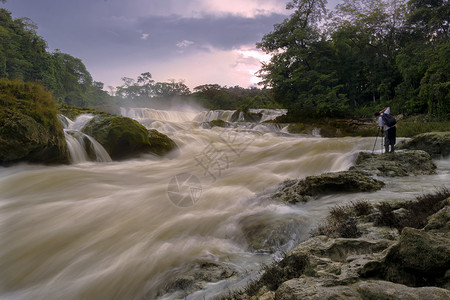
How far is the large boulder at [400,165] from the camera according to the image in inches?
246

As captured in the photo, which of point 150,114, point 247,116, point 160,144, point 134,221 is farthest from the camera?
point 150,114

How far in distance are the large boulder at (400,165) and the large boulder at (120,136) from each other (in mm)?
8889

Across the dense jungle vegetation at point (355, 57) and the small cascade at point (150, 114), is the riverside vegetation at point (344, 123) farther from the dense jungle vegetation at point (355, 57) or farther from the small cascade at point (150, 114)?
the small cascade at point (150, 114)

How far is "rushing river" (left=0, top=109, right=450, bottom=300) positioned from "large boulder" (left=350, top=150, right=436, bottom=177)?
1.11ft

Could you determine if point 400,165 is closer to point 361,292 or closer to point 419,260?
point 419,260

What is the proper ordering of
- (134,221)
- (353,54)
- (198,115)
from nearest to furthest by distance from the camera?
(134,221) → (353,54) → (198,115)

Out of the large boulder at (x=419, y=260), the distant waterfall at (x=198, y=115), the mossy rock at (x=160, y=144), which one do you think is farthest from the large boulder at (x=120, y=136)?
the distant waterfall at (x=198, y=115)

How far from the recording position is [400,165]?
655 centimetres

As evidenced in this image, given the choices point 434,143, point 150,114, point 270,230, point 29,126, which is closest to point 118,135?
point 29,126

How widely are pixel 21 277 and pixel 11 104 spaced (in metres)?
6.34

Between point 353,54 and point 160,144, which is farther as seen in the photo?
point 353,54

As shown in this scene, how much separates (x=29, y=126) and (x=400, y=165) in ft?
37.0

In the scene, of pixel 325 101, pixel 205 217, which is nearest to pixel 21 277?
pixel 205 217

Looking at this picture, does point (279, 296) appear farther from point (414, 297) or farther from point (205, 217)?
point (205, 217)
